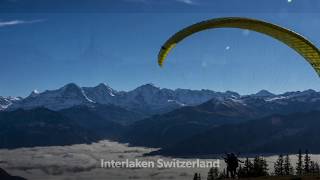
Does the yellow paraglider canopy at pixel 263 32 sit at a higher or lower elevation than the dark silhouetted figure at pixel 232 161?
higher

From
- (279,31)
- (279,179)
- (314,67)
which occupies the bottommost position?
(279,179)

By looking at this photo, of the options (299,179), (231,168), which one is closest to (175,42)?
(231,168)

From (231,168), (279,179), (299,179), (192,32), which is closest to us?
(192,32)

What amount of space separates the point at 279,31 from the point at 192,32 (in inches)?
202

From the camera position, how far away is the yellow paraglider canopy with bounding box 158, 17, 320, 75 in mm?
26641

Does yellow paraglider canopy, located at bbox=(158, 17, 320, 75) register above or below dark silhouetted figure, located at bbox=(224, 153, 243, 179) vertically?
above

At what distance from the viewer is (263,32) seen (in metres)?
29.1

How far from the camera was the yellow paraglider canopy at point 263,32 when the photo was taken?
26641mm

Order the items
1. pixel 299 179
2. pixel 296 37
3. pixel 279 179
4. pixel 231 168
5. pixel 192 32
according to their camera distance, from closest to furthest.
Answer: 1. pixel 296 37
2. pixel 192 32
3. pixel 231 168
4. pixel 299 179
5. pixel 279 179

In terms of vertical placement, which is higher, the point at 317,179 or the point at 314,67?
the point at 314,67

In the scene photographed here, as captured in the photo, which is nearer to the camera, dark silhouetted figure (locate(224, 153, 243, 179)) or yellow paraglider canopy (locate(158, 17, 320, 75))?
yellow paraglider canopy (locate(158, 17, 320, 75))

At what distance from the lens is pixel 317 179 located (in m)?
51.2

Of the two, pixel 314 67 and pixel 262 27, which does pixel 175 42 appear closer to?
pixel 262 27

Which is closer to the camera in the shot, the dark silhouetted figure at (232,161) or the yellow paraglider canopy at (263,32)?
the yellow paraglider canopy at (263,32)
